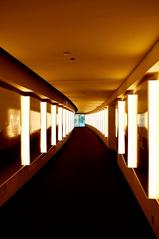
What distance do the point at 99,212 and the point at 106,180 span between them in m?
2.09

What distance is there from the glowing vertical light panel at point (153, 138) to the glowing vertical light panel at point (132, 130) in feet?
6.04

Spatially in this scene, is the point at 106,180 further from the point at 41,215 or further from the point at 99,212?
the point at 41,215

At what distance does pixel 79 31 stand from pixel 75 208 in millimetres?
2883

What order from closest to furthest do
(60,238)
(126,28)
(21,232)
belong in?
1. (126,28)
2. (60,238)
3. (21,232)

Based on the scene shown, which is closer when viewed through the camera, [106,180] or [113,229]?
[113,229]

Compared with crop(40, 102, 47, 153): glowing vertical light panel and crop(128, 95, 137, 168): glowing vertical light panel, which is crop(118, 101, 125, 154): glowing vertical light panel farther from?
crop(40, 102, 47, 153): glowing vertical light panel

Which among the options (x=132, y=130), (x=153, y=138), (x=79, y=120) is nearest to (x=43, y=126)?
(x=132, y=130)

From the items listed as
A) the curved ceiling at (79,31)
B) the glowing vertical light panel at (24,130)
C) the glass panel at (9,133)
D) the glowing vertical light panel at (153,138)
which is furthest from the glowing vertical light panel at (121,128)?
the glowing vertical light panel at (153,138)

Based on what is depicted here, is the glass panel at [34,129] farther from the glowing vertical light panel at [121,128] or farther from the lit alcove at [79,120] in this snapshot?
the lit alcove at [79,120]

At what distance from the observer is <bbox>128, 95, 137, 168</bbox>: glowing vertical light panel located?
548 cm

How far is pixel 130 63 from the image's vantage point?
4.61 m

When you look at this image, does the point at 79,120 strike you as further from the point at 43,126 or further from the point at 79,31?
the point at 79,31

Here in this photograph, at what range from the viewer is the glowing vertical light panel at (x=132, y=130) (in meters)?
5.48

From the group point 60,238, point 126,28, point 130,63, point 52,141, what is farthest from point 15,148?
point 52,141
